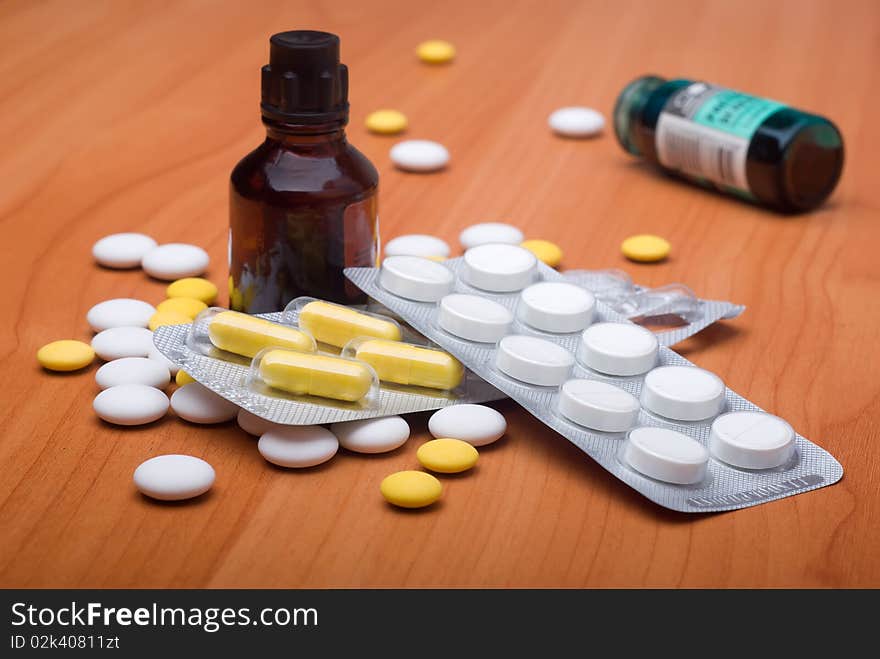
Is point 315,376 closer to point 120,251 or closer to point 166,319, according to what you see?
point 166,319

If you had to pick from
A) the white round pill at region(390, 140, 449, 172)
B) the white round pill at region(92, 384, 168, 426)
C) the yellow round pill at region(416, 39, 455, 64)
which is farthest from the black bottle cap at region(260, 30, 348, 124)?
the yellow round pill at region(416, 39, 455, 64)

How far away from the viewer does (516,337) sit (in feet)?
3.03

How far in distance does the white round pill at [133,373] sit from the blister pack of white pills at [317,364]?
0.04 metres

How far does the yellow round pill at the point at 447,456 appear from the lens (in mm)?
846

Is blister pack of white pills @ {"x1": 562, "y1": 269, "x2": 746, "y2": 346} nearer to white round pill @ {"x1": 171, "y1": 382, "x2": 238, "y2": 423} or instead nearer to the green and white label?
the green and white label

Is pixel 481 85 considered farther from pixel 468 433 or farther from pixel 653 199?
pixel 468 433

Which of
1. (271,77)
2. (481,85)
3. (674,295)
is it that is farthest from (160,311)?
(481,85)

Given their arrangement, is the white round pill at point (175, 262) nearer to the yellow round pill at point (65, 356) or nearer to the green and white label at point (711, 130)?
the yellow round pill at point (65, 356)

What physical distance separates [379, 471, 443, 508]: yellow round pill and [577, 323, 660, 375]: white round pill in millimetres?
179

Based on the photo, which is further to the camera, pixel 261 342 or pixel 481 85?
pixel 481 85

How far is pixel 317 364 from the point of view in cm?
86

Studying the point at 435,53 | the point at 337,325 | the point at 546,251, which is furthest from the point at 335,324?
the point at 435,53

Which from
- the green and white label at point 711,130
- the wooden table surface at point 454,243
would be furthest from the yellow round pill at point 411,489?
the green and white label at point 711,130

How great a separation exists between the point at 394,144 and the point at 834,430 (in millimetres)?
732
